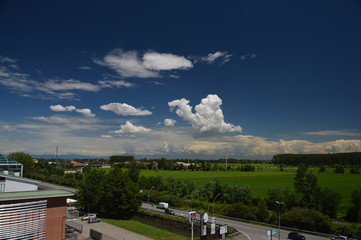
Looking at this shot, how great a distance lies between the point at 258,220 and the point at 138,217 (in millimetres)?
26654

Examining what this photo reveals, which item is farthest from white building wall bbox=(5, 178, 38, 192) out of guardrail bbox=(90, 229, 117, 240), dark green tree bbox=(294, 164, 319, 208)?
dark green tree bbox=(294, 164, 319, 208)

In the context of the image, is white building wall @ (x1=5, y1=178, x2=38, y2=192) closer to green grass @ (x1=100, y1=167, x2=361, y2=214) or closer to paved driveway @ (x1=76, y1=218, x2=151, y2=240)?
paved driveway @ (x1=76, y1=218, x2=151, y2=240)

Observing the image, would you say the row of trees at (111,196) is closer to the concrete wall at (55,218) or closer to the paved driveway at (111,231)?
the paved driveway at (111,231)

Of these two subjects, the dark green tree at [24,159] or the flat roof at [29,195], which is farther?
the dark green tree at [24,159]

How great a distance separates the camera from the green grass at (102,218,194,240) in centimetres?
4183

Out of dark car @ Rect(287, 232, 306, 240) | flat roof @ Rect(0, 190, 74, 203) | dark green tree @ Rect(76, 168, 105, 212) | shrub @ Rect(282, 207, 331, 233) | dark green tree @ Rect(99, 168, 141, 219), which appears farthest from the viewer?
dark green tree @ Rect(76, 168, 105, 212)

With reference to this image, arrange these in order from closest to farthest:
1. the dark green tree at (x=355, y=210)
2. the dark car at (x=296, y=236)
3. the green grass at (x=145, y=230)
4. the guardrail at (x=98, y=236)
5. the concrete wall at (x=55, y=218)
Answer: the concrete wall at (x=55, y=218), the guardrail at (x=98, y=236), the dark car at (x=296, y=236), the green grass at (x=145, y=230), the dark green tree at (x=355, y=210)

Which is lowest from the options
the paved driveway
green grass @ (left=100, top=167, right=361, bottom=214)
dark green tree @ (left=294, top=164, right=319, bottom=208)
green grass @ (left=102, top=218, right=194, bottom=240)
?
green grass @ (left=102, top=218, right=194, bottom=240)

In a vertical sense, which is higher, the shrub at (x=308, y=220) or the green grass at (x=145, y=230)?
the shrub at (x=308, y=220)

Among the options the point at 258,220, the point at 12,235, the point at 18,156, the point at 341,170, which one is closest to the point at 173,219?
the point at 258,220

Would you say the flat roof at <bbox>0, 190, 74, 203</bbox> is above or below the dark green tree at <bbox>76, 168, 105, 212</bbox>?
above

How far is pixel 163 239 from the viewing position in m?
39.9

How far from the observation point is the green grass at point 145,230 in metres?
41.8

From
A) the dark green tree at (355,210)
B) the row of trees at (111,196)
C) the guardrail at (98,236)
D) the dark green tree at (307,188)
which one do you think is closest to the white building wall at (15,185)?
the guardrail at (98,236)
